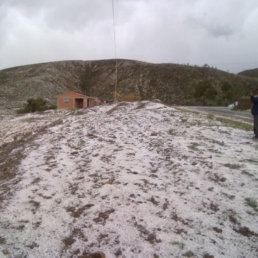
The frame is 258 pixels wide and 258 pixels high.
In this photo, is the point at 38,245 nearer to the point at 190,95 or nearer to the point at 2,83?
the point at 190,95

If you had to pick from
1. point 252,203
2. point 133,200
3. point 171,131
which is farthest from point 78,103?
point 252,203

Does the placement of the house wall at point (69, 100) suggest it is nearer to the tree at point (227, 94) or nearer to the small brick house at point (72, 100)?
the small brick house at point (72, 100)

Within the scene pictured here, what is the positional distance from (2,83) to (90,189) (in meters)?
80.3

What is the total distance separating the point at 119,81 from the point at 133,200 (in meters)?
74.0

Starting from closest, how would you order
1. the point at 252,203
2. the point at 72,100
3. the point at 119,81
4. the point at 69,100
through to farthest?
the point at 252,203 → the point at 72,100 → the point at 69,100 → the point at 119,81

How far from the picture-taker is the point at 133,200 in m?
3.66

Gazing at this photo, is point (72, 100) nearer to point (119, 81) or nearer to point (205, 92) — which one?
point (205, 92)

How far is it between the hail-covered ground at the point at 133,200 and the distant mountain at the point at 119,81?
49.1 metres

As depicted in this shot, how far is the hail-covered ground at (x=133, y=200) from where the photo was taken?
2768 mm

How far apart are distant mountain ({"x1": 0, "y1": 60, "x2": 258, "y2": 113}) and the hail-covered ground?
4907 centimetres

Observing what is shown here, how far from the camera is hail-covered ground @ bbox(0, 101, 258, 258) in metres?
2.77

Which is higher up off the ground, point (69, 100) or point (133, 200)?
point (69, 100)

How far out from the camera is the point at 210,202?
3609mm

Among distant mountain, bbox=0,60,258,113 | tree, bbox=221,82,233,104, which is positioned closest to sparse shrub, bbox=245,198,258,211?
distant mountain, bbox=0,60,258,113
